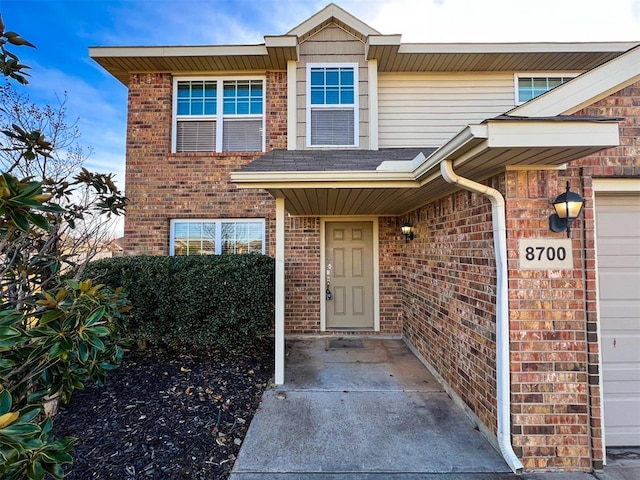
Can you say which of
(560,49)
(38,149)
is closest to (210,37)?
(38,149)

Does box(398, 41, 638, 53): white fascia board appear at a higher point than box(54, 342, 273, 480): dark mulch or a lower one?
higher

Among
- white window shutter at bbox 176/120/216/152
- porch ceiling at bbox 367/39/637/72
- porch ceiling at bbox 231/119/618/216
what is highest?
porch ceiling at bbox 367/39/637/72

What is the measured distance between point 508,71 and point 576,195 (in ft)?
15.7

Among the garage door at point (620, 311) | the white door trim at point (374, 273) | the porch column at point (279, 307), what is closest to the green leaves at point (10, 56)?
the porch column at point (279, 307)

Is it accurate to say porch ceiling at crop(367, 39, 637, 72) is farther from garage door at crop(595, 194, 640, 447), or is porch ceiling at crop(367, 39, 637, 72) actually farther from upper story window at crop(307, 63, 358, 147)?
garage door at crop(595, 194, 640, 447)

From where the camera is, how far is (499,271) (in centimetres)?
257

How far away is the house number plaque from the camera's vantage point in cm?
257

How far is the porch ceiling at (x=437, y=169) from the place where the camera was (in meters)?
2.08

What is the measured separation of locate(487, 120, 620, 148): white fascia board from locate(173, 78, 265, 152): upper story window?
15.6 ft

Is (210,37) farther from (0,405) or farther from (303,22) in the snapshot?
(0,405)

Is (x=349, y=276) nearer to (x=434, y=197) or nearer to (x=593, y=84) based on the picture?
(x=434, y=197)

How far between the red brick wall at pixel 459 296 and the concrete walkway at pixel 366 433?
336 millimetres

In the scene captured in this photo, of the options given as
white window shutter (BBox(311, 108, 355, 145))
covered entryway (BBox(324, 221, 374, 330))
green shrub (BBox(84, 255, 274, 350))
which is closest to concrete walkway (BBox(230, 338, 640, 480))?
green shrub (BBox(84, 255, 274, 350))

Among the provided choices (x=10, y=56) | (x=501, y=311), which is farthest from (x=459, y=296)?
(x=10, y=56)
